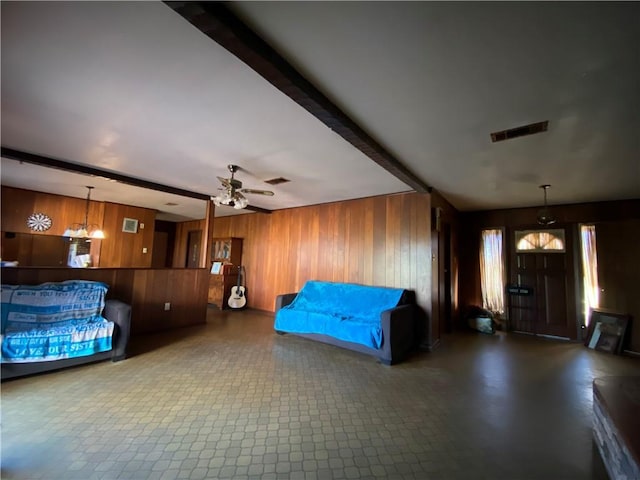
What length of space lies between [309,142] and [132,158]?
2.31m

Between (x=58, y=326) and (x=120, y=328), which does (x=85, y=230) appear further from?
(x=120, y=328)

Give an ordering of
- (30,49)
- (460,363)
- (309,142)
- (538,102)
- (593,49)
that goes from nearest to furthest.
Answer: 1. (593,49)
2. (30,49)
3. (538,102)
4. (309,142)
5. (460,363)

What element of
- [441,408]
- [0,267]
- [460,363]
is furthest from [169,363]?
[460,363]

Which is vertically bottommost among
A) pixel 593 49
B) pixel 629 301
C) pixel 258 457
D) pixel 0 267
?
pixel 258 457

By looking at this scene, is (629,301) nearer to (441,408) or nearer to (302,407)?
(441,408)

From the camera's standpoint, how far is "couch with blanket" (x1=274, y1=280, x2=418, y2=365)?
10.9ft

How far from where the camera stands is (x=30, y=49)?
1570 mm

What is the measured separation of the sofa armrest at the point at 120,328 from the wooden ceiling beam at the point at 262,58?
314cm

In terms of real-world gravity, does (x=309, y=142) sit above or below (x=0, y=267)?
above

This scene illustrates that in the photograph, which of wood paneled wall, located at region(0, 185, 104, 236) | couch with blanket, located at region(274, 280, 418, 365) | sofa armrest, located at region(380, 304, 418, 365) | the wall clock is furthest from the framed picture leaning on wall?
the wall clock

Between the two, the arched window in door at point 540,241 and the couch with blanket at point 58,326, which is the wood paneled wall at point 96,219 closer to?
the couch with blanket at point 58,326

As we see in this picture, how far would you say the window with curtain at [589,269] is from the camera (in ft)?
14.8

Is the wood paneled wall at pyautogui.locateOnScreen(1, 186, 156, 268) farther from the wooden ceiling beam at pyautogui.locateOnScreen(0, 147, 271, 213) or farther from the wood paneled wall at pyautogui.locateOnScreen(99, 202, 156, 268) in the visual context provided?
the wooden ceiling beam at pyautogui.locateOnScreen(0, 147, 271, 213)

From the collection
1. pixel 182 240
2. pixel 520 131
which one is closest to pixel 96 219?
pixel 182 240
